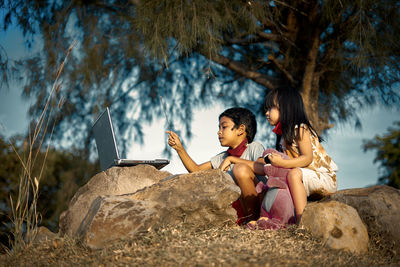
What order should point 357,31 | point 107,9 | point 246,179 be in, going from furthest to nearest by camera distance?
point 107,9 < point 357,31 < point 246,179

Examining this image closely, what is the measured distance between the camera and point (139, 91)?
4738mm

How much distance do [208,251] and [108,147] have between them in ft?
3.85

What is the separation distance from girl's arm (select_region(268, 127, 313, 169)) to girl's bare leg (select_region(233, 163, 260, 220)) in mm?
181

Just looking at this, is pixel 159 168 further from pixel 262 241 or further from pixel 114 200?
pixel 262 241

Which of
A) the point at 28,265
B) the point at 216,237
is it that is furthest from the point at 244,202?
the point at 28,265

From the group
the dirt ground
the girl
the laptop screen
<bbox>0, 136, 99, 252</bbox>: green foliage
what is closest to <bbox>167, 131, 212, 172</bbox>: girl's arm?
the laptop screen

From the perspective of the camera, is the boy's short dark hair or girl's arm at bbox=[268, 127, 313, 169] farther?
the boy's short dark hair

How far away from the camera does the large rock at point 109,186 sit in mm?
2150

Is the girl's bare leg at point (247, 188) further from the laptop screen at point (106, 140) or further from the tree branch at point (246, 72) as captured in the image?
the tree branch at point (246, 72)

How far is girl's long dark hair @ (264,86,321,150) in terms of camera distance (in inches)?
84.7

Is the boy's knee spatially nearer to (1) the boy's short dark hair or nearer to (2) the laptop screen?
(1) the boy's short dark hair

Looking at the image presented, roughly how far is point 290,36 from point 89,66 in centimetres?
209

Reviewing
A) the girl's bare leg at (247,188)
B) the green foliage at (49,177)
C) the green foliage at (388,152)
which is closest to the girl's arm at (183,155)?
the girl's bare leg at (247,188)

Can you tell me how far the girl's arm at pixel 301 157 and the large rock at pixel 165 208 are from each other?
257 millimetres
